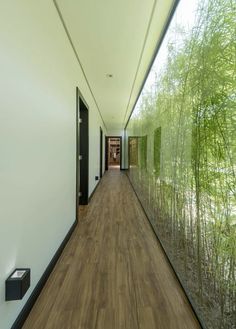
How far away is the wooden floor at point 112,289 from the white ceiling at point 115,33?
2.74 meters

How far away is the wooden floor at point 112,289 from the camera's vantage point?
1.49 m

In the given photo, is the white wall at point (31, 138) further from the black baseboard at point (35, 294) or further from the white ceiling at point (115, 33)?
the white ceiling at point (115, 33)

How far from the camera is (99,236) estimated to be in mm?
2959

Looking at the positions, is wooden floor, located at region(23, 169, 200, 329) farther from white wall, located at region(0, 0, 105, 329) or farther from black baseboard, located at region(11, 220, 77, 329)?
white wall, located at region(0, 0, 105, 329)

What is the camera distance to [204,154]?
1.35 meters

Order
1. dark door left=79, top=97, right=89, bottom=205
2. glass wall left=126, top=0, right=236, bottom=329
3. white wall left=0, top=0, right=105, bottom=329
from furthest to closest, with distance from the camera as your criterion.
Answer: dark door left=79, top=97, right=89, bottom=205 → white wall left=0, top=0, right=105, bottom=329 → glass wall left=126, top=0, right=236, bottom=329

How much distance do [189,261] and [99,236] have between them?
1.54 m

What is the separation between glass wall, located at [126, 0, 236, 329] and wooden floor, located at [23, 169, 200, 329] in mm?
182

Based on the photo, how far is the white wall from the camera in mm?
1251

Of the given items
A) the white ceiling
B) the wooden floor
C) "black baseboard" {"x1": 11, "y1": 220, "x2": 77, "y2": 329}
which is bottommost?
the wooden floor

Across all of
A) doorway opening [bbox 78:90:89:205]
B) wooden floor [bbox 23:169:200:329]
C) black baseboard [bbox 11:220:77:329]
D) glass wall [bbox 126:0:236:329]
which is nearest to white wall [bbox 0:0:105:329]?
black baseboard [bbox 11:220:77:329]

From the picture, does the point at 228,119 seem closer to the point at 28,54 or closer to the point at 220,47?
the point at 220,47

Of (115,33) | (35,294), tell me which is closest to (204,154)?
(35,294)

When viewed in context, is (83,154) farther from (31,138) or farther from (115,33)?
(31,138)
